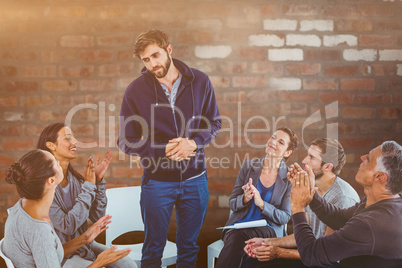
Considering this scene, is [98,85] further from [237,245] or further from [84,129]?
[237,245]

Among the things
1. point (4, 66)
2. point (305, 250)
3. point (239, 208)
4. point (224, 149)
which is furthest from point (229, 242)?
point (4, 66)

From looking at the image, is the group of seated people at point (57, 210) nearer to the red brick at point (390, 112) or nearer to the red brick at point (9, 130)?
the red brick at point (9, 130)

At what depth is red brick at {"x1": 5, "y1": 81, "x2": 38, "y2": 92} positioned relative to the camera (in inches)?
62.6

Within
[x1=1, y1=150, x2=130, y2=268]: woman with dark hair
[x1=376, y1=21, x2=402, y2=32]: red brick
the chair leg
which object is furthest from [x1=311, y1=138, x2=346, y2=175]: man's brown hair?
[x1=1, y1=150, x2=130, y2=268]: woman with dark hair

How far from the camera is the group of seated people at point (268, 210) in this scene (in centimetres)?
136

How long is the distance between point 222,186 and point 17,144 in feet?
3.51

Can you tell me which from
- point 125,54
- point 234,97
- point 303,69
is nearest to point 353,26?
point 303,69

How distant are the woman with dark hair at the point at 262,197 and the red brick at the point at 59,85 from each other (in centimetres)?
96

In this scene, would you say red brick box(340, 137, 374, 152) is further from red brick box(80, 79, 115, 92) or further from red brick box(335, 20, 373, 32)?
red brick box(80, 79, 115, 92)

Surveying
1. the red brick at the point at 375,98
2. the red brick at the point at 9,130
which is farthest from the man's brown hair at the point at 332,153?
the red brick at the point at 9,130

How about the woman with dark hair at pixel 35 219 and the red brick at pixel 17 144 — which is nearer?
the woman with dark hair at pixel 35 219

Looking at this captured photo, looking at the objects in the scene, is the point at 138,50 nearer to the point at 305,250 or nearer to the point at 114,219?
the point at 114,219

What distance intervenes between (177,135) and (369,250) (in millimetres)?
987

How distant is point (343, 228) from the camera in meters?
1.40
